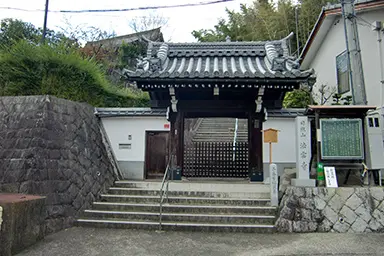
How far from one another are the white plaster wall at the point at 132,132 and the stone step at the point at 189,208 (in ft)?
7.41

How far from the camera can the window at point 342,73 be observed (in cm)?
1003

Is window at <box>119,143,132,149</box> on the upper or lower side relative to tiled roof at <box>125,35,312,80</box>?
lower

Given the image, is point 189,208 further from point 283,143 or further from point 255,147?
point 283,143

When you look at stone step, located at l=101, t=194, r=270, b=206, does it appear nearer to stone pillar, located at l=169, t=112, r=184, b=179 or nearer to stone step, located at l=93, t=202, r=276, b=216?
stone step, located at l=93, t=202, r=276, b=216

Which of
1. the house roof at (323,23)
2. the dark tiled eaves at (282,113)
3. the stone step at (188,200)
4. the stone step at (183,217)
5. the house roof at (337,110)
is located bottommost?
the stone step at (183,217)

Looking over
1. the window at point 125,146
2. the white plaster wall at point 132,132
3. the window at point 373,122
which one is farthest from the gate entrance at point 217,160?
the window at point 373,122

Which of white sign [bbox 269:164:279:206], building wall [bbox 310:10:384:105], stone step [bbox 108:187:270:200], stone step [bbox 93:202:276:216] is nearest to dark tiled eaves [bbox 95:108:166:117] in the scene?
stone step [bbox 108:187:270:200]

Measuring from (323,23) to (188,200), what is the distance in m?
9.25

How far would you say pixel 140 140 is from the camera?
8742 millimetres

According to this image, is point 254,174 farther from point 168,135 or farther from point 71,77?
point 71,77

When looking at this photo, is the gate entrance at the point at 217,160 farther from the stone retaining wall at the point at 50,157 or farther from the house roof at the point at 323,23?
the house roof at the point at 323,23

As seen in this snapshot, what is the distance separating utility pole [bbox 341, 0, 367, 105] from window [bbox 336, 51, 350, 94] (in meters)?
3.25

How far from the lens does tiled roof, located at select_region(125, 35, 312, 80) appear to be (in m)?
7.31

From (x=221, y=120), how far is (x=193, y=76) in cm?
1090
